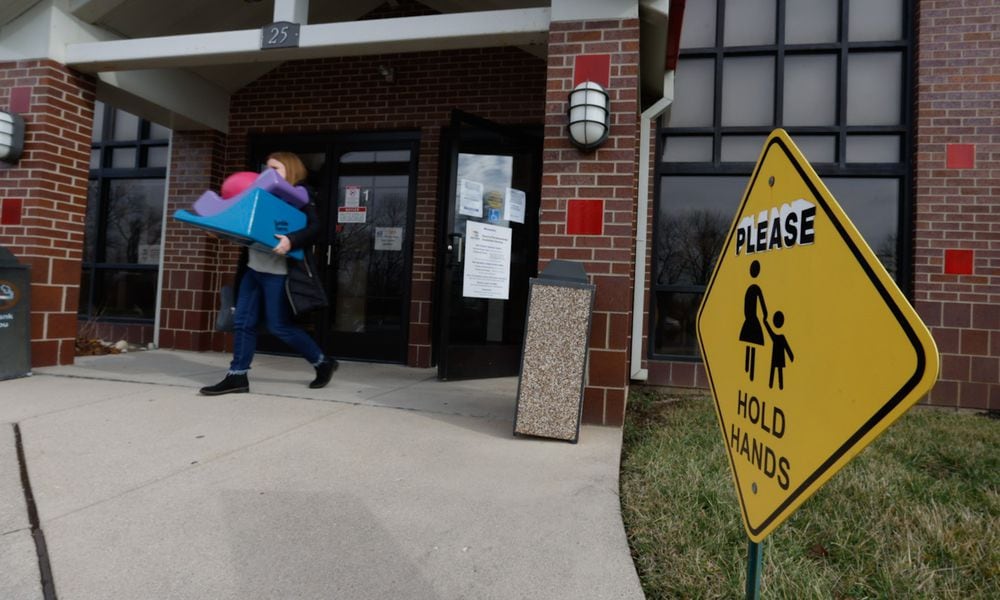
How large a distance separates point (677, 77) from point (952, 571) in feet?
16.2

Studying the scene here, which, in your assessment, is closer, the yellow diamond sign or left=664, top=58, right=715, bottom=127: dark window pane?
the yellow diamond sign

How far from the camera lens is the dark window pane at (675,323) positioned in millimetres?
5570

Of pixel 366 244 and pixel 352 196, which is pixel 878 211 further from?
pixel 352 196

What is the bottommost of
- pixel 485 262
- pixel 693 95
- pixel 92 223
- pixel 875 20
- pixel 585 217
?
pixel 485 262

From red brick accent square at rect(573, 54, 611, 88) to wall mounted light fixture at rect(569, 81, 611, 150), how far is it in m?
0.11

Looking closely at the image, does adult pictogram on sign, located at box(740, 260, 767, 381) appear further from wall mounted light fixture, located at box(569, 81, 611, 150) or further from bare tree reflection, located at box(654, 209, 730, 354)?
bare tree reflection, located at box(654, 209, 730, 354)

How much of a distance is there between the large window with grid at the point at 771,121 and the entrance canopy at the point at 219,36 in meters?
0.87

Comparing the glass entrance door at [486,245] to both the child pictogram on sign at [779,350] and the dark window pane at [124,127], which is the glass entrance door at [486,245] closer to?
the child pictogram on sign at [779,350]

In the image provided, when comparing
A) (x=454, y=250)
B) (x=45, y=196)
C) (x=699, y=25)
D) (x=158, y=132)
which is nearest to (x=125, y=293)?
(x=158, y=132)

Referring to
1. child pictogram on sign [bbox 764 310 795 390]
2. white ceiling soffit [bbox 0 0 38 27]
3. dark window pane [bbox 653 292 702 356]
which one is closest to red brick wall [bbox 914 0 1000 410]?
dark window pane [bbox 653 292 702 356]

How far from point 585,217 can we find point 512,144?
2.04 meters

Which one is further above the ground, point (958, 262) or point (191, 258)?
point (958, 262)

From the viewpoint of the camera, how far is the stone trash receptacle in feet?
10.7

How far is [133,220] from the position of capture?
7184 mm
